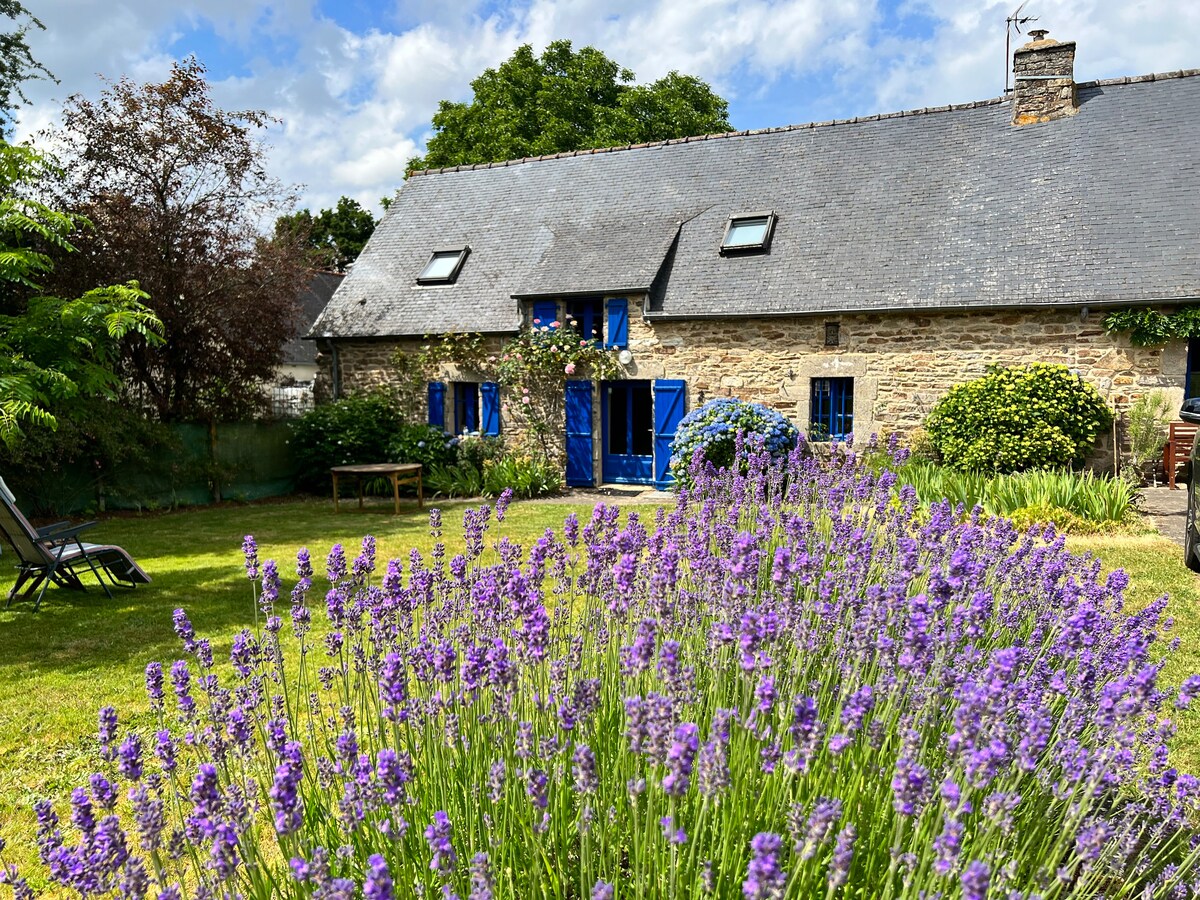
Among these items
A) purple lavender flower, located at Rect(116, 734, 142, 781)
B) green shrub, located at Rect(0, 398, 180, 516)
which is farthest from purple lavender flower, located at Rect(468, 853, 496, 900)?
green shrub, located at Rect(0, 398, 180, 516)

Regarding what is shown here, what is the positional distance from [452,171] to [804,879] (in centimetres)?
1886

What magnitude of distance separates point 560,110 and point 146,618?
24.0m

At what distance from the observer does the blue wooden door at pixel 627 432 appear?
1481 centimetres

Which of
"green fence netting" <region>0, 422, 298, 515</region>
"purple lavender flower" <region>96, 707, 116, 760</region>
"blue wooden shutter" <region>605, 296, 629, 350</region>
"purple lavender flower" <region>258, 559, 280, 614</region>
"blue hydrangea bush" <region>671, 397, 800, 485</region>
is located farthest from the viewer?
"blue wooden shutter" <region>605, 296, 629, 350</region>

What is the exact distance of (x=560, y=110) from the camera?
88.7ft

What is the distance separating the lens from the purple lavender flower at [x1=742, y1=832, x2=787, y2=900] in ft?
4.18

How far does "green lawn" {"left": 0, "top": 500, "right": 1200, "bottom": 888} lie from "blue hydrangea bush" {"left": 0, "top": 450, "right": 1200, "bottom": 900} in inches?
35.5

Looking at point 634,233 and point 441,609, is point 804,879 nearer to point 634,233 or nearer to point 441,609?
point 441,609

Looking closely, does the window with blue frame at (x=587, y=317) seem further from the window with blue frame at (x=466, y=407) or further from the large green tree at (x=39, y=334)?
the large green tree at (x=39, y=334)

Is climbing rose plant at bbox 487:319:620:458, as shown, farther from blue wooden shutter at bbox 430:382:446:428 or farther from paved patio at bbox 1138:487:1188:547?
paved patio at bbox 1138:487:1188:547

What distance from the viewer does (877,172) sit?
571 inches

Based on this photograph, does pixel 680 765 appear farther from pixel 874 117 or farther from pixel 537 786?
pixel 874 117

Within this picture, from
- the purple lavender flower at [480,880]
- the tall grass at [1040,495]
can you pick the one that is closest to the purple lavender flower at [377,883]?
the purple lavender flower at [480,880]

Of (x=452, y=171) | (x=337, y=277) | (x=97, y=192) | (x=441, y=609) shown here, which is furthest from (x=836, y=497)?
(x=337, y=277)
